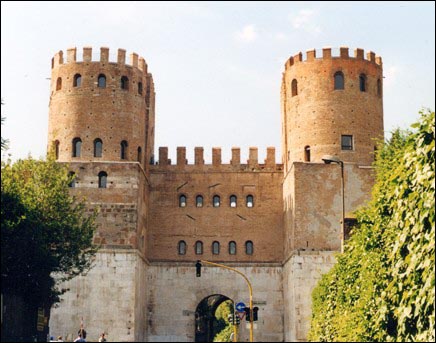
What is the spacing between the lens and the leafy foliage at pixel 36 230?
1041 inches

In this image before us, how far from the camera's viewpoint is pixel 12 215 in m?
26.3

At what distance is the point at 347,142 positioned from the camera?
133ft

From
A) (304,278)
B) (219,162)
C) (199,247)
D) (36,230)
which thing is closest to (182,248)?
(199,247)

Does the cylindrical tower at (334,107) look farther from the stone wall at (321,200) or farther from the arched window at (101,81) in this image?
the arched window at (101,81)

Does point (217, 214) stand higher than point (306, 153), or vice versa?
point (306, 153)

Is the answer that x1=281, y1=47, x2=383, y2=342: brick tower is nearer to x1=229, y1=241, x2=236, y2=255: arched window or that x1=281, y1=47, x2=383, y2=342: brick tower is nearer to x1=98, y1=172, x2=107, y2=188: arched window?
x1=229, y1=241, x2=236, y2=255: arched window

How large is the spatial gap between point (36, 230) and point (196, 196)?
17.9 m

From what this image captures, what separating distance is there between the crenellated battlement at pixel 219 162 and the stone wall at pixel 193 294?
5.27 m

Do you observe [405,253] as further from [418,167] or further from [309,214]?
[309,214]

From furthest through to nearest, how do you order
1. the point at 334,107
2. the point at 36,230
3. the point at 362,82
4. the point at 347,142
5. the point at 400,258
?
the point at 362,82, the point at 334,107, the point at 347,142, the point at 36,230, the point at 400,258

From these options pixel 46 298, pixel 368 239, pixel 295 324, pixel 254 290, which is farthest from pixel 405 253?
pixel 254 290

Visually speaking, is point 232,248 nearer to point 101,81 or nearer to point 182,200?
point 182,200

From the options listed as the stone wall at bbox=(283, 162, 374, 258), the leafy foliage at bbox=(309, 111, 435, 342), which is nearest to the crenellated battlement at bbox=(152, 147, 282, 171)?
the stone wall at bbox=(283, 162, 374, 258)

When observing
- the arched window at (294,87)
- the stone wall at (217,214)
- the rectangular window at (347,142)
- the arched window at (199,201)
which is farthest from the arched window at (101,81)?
the rectangular window at (347,142)
